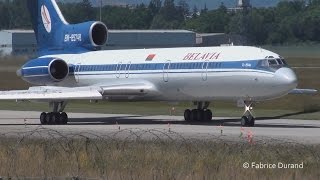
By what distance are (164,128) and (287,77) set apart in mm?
5227

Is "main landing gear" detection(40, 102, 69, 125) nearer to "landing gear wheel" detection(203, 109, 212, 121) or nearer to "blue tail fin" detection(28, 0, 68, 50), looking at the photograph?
"landing gear wheel" detection(203, 109, 212, 121)

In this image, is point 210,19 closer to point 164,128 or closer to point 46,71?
point 46,71

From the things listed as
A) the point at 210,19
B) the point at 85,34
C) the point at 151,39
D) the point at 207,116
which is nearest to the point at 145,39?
the point at 151,39

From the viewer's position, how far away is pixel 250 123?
40.2 m

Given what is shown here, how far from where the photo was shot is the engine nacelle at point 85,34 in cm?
5012

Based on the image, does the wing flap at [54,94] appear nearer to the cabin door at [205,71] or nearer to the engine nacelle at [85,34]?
the cabin door at [205,71]

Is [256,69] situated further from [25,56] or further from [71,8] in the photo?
[71,8]

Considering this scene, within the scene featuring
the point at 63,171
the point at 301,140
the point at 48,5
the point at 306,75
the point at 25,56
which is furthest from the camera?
the point at 306,75

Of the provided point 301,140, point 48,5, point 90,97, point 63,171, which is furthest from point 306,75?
point 63,171

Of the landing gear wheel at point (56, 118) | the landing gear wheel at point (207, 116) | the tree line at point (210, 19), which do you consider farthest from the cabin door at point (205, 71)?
the tree line at point (210, 19)

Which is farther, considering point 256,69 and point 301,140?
point 256,69

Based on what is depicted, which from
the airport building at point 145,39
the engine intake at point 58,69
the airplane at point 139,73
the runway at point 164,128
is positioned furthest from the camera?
the airport building at point 145,39

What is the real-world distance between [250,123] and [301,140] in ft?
27.9

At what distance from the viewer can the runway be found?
3344 cm
